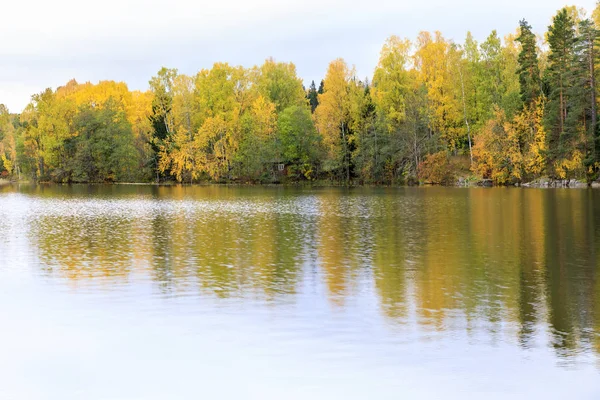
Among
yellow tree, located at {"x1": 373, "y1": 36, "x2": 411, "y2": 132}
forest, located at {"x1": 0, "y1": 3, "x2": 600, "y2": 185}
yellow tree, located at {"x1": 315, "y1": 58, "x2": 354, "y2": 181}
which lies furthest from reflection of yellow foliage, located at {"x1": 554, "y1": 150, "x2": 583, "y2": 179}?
yellow tree, located at {"x1": 315, "y1": 58, "x2": 354, "y2": 181}

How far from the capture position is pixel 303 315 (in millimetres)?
12961

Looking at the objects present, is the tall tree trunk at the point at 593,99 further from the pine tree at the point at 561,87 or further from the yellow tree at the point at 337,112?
the yellow tree at the point at 337,112

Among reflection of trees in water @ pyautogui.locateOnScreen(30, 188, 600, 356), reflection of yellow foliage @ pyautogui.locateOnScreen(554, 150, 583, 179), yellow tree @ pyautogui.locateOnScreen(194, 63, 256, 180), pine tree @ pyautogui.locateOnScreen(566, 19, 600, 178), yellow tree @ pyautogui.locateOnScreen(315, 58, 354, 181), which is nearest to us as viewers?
reflection of trees in water @ pyautogui.locateOnScreen(30, 188, 600, 356)

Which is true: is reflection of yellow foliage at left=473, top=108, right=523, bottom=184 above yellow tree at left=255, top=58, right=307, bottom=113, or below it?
below

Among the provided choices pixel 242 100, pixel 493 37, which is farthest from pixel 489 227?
pixel 242 100

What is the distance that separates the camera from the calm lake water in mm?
9195

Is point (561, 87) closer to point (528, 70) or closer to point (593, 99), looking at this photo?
point (593, 99)

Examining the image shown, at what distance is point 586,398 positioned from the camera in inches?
331

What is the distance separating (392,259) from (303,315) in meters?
7.71

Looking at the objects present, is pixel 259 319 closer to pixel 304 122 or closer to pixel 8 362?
pixel 8 362

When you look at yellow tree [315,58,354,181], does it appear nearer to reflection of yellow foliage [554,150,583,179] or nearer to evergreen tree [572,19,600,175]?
reflection of yellow foliage [554,150,583,179]

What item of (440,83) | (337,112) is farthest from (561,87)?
(337,112)

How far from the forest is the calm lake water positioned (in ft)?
148

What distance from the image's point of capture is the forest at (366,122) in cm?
6625
